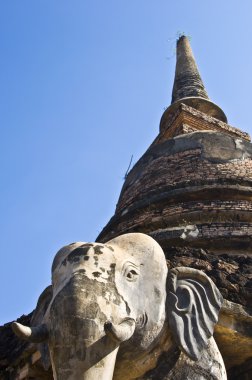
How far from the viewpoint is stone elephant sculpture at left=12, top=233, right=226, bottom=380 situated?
2.84m

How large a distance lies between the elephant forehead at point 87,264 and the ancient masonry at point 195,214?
37.8 inches

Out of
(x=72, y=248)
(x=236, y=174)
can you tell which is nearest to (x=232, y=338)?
(x=72, y=248)

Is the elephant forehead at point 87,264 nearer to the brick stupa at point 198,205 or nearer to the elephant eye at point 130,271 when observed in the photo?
the elephant eye at point 130,271

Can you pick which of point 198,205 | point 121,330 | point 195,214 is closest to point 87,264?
point 121,330

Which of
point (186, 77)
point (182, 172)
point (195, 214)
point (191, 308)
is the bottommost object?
point (191, 308)

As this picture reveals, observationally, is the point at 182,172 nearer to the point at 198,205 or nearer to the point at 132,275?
the point at 198,205

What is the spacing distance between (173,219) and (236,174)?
1.22 meters

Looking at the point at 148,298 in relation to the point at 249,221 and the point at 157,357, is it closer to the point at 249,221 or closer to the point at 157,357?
the point at 157,357

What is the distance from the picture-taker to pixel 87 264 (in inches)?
125

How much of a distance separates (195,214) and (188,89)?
7498 millimetres

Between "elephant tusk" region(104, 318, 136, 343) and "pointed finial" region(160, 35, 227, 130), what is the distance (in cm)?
857

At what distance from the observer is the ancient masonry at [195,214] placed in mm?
4180

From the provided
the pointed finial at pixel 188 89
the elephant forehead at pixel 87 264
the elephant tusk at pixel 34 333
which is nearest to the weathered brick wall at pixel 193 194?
the elephant forehead at pixel 87 264

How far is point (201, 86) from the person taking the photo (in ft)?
46.1
